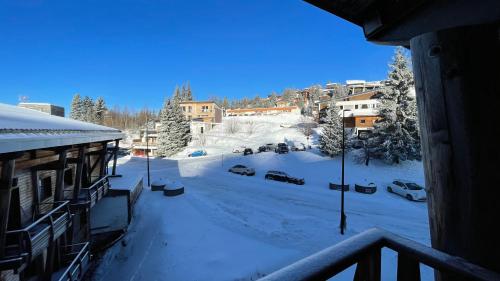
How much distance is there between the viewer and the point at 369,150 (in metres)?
32.2

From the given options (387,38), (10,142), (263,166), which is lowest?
(263,166)

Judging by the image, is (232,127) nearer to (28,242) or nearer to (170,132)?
(170,132)

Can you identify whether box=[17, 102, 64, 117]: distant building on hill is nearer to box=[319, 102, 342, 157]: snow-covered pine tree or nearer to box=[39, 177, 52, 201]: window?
box=[39, 177, 52, 201]: window

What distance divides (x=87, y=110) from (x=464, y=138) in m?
95.1

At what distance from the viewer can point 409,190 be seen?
74.9ft

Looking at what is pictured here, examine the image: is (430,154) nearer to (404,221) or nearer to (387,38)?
(387,38)

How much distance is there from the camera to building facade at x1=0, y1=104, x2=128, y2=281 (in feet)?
19.1

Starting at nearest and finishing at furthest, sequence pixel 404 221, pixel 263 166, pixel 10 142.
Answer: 1. pixel 10 142
2. pixel 404 221
3. pixel 263 166

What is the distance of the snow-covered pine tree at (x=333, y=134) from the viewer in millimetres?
35312

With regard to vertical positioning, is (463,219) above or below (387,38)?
below

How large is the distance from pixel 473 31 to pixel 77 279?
12.0m

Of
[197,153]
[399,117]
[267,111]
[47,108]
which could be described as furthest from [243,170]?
[267,111]

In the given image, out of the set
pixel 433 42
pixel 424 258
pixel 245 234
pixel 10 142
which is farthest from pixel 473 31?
pixel 245 234

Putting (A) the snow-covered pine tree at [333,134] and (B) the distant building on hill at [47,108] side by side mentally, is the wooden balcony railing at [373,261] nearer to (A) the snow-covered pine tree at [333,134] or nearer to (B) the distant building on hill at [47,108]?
(B) the distant building on hill at [47,108]
